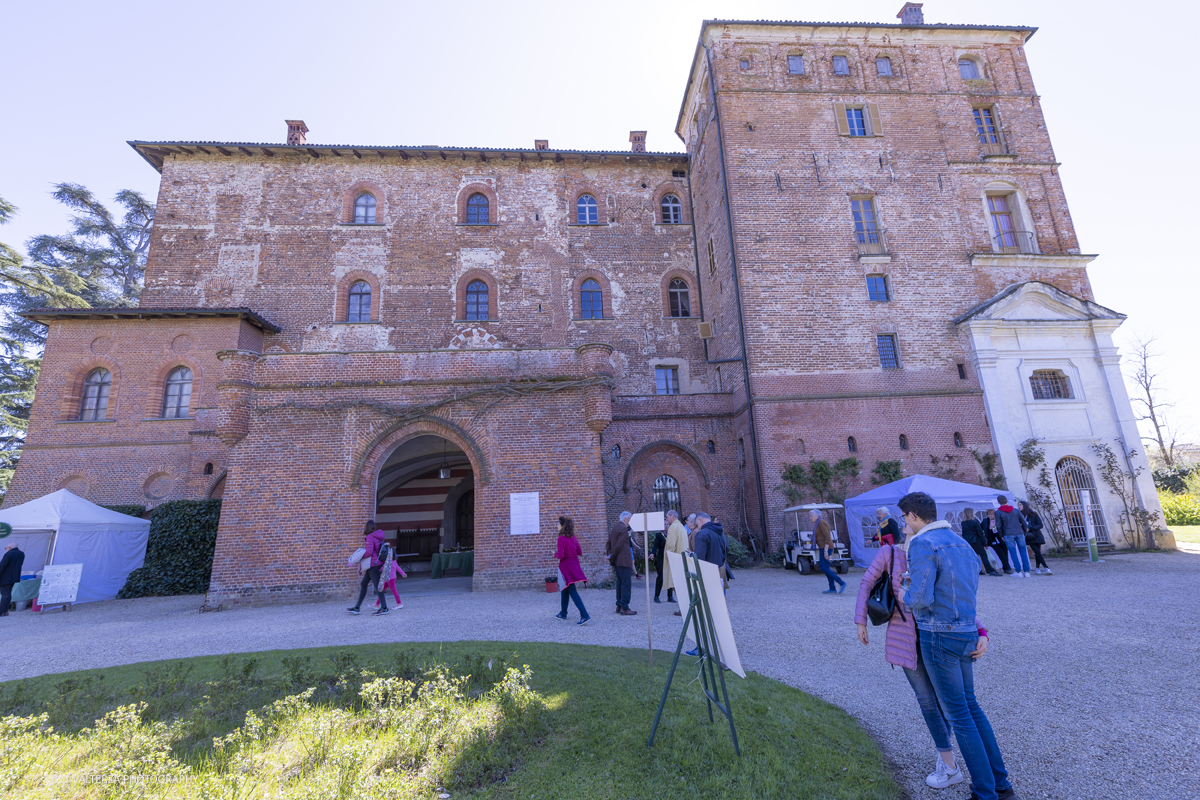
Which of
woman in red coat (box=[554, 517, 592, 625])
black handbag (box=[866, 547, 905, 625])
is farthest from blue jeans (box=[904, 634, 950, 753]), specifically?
woman in red coat (box=[554, 517, 592, 625])

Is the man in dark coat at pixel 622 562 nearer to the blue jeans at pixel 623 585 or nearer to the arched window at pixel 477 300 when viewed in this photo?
the blue jeans at pixel 623 585

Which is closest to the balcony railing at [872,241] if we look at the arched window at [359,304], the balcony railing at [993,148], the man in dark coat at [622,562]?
the balcony railing at [993,148]

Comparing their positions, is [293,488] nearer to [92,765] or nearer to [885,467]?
[92,765]

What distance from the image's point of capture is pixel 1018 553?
12.9 meters

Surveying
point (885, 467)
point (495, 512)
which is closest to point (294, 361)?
point (495, 512)

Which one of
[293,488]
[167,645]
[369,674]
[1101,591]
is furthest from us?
[293,488]

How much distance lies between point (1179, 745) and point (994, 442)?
16.0 metres

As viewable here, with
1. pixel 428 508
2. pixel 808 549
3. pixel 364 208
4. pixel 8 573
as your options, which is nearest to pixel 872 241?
pixel 808 549

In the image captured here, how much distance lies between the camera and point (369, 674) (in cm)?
527

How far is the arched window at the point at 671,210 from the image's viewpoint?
75.6 feet

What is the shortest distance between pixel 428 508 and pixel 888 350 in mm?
18208

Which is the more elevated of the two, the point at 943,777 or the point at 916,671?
the point at 916,671

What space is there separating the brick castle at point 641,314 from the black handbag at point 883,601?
30.2 ft

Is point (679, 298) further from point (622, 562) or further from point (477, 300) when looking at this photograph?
point (622, 562)
